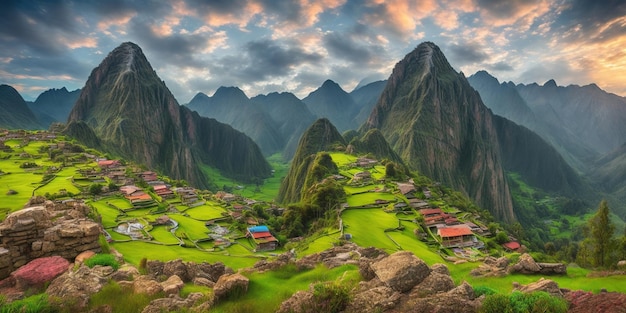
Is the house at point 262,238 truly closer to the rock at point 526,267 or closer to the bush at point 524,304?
the rock at point 526,267

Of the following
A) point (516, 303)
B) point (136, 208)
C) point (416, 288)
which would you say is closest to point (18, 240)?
point (416, 288)

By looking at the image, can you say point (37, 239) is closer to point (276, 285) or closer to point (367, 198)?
point (276, 285)

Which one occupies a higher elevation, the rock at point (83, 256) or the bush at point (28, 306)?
the bush at point (28, 306)

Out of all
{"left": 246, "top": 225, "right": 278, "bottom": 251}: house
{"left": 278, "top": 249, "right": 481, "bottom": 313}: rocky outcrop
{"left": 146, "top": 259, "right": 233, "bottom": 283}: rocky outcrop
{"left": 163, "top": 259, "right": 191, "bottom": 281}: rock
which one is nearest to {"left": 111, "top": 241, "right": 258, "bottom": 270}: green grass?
{"left": 246, "top": 225, "right": 278, "bottom": 251}: house

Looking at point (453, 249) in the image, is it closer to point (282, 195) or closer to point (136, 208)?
point (136, 208)

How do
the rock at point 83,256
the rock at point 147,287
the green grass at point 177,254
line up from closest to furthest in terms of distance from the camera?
the rock at point 147,287 < the rock at point 83,256 < the green grass at point 177,254

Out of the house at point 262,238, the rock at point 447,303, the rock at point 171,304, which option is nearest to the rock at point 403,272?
the rock at point 447,303
